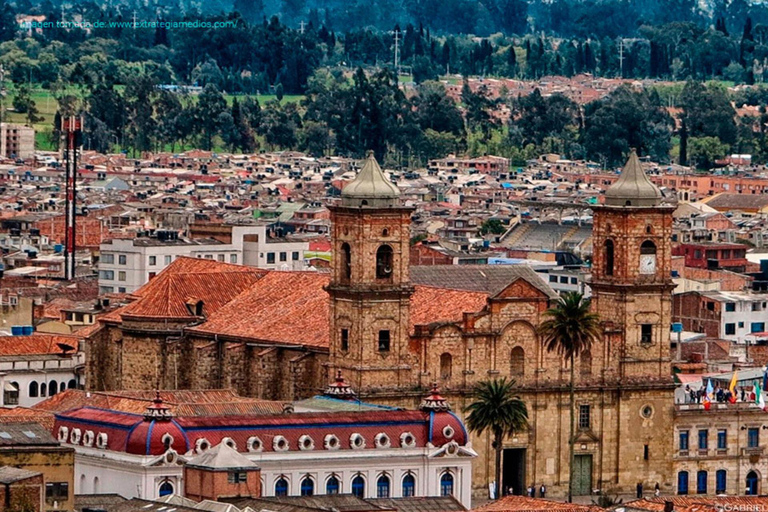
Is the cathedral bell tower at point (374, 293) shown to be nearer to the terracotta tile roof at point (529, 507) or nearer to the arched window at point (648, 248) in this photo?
the arched window at point (648, 248)

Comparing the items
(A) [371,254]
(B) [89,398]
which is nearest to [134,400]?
(B) [89,398]

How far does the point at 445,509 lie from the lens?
87.8m

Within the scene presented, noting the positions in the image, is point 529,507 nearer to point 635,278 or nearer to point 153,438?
point 153,438

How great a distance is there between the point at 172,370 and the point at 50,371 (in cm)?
656

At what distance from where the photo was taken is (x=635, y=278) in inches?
4552

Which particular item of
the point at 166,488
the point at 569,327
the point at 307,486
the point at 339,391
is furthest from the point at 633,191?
the point at 166,488

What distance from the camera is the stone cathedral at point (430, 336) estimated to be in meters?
111

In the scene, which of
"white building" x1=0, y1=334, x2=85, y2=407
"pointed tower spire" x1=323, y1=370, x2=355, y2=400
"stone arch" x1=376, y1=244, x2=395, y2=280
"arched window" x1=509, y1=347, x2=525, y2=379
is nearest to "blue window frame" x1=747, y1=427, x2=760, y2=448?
"arched window" x1=509, y1=347, x2=525, y2=379

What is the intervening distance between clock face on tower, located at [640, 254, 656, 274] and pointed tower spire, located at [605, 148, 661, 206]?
5.65ft

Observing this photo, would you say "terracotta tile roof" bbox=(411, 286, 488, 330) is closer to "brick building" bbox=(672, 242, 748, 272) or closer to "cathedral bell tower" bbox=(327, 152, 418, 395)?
"cathedral bell tower" bbox=(327, 152, 418, 395)

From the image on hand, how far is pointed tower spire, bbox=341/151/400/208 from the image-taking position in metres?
111

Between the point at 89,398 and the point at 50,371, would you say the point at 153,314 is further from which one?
the point at 89,398

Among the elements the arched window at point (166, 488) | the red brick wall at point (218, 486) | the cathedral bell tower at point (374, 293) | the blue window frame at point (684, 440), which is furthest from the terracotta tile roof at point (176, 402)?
the blue window frame at point (684, 440)

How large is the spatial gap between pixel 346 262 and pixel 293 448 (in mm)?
14343
